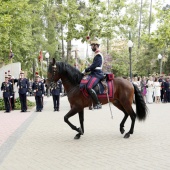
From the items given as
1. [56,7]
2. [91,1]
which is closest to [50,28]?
[56,7]

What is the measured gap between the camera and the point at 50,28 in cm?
4688

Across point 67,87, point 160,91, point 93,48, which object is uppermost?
point 93,48

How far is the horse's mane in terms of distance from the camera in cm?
970

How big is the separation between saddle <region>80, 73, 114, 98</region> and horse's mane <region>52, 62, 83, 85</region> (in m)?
0.26

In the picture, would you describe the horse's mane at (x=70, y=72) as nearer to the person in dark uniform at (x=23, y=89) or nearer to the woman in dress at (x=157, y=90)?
the person in dark uniform at (x=23, y=89)

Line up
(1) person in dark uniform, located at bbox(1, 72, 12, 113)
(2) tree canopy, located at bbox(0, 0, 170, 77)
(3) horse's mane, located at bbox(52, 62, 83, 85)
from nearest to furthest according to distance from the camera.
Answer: (3) horse's mane, located at bbox(52, 62, 83, 85) < (1) person in dark uniform, located at bbox(1, 72, 12, 113) < (2) tree canopy, located at bbox(0, 0, 170, 77)

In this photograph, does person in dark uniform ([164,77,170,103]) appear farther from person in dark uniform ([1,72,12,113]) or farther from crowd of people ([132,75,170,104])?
person in dark uniform ([1,72,12,113])

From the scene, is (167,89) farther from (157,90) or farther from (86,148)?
(86,148)

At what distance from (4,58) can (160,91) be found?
13105 millimetres

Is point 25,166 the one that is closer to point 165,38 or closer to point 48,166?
point 48,166

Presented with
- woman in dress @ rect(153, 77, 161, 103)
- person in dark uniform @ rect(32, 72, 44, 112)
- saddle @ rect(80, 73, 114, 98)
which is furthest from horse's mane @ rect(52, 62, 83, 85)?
woman in dress @ rect(153, 77, 161, 103)

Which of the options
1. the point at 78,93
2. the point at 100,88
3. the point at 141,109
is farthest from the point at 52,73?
the point at 141,109

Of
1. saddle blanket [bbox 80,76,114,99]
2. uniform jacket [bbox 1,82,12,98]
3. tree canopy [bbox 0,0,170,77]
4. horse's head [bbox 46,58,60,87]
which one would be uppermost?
tree canopy [bbox 0,0,170,77]

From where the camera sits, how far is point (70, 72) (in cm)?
972
